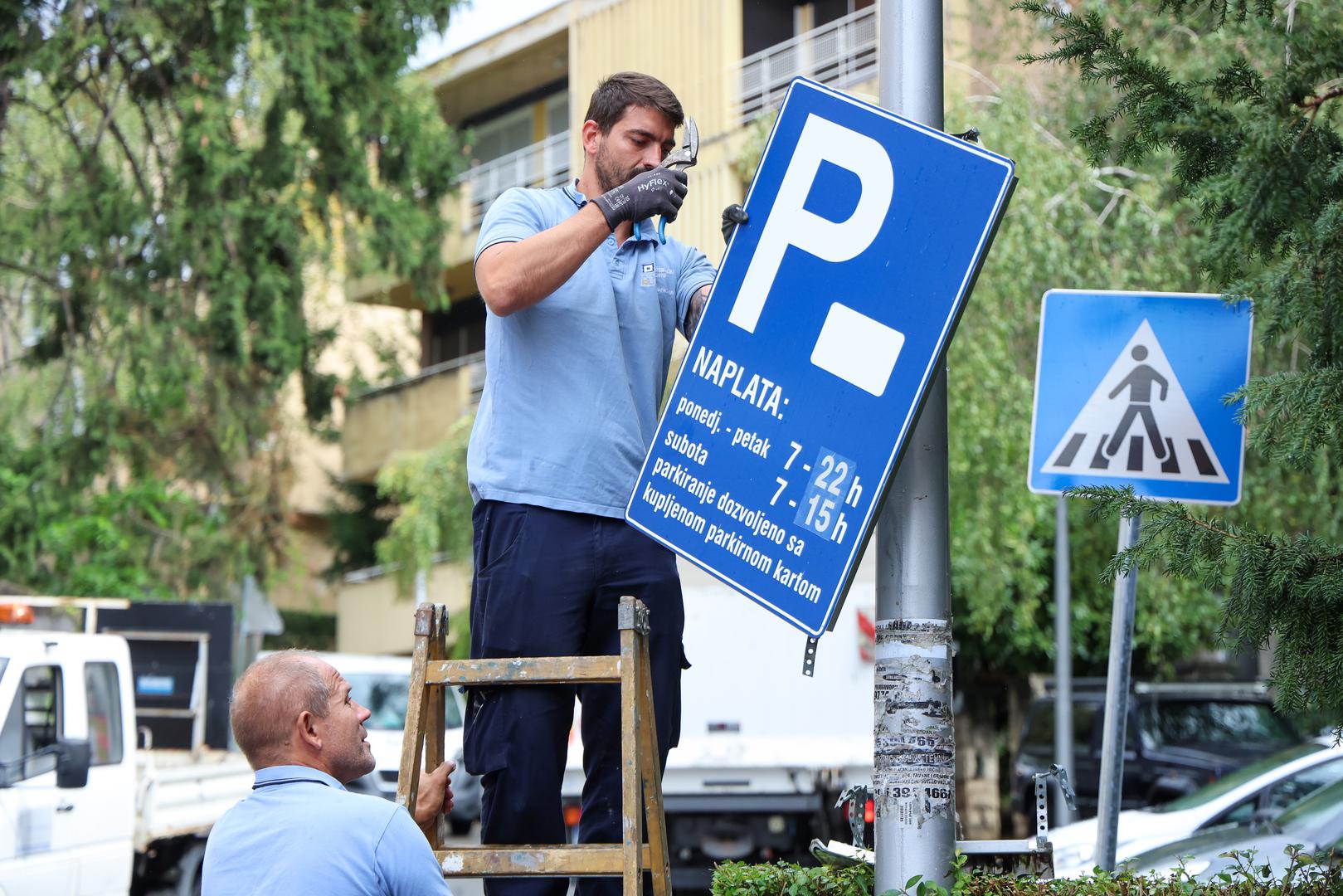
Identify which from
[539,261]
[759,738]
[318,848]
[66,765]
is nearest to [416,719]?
[318,848]

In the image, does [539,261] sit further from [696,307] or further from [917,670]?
[917,670]

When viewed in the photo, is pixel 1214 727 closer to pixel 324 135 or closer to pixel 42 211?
pixel 324 135

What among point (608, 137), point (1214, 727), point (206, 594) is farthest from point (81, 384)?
point (608, 137)

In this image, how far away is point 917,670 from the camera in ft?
13.3

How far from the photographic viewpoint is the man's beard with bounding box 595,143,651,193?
3.96m

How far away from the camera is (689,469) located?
3756mm

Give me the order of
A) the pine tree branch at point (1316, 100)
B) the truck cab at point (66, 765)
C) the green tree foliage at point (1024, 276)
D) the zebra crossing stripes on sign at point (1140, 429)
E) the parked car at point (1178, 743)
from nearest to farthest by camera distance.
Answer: the pine tree branch at point (1316, 100), the zebra crossing stripes on sign at point (1140, 429), the truck cab at point (66, 765), the green tree foliage at point (1024, 276), the parked car at point (1178, 743)

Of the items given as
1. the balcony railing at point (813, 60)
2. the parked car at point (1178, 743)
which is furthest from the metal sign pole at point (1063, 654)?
the balcony railing at point (813, 60)

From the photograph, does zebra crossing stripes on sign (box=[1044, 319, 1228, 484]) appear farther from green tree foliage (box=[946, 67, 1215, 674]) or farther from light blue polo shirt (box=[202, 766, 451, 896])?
green tree foliage (box=[946, 67, 1215, 674])

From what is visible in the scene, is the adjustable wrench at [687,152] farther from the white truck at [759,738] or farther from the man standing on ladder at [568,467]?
the white truck at [759,738]

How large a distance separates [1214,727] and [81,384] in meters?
12.1

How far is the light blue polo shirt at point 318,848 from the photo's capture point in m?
2.92

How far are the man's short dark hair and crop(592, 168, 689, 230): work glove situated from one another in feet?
0.91

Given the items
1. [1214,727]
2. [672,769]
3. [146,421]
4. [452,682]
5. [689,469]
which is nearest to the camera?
[452,682]
